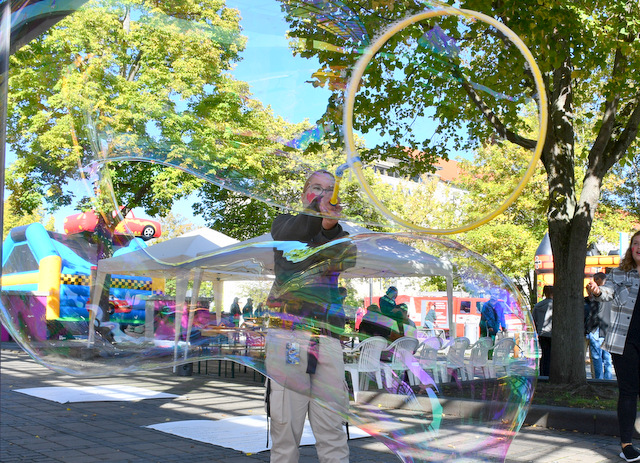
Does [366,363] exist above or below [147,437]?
above

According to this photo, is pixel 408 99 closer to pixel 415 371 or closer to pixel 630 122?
pixel 415 371

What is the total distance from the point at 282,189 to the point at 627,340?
11.6 feet

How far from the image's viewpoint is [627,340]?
5.09m

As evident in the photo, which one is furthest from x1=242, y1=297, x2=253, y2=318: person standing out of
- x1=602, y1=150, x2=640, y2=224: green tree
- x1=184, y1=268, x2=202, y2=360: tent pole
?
x1=602, y1=150, x2=640, y2=224: green tree

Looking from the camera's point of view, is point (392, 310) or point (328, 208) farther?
point (392, 310)

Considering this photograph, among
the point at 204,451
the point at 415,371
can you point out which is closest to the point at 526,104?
the point at 415,371

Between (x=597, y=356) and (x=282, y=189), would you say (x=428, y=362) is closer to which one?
(x=282, y=189)

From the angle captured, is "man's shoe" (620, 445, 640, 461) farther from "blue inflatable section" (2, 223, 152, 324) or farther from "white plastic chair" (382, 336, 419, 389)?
"blue inflatable section" (2, 223, 152, 324)

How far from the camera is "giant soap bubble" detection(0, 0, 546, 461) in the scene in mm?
2441

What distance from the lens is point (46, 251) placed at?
3.16 meters

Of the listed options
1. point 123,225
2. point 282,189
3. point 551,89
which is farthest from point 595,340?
point 282,189

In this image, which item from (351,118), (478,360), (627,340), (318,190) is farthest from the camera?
(627,340)

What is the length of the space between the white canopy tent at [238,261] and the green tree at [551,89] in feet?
2.06

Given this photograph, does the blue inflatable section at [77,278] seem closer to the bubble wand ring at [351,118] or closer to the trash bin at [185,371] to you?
the bubble wand ring at [351,118]
